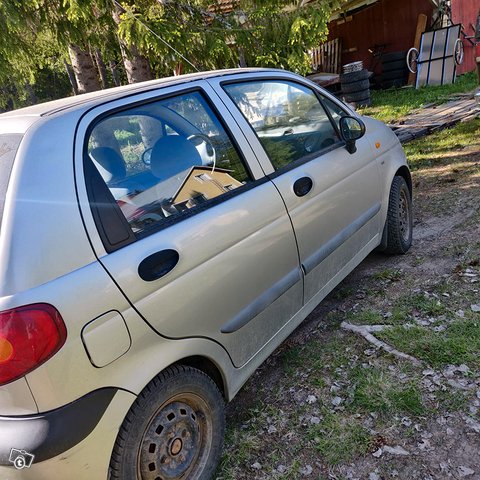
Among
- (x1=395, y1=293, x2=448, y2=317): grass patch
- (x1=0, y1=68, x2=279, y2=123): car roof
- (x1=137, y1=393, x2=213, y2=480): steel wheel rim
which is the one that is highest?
(x1=0, y1=68, x2=279, y2=123): car roof

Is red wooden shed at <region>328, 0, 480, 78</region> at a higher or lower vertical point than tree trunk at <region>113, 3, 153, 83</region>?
lower

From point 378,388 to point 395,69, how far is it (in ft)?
44.2

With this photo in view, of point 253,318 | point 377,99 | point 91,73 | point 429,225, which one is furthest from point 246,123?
point 377,99

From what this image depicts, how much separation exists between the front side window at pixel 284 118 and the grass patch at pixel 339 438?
1.42 meters

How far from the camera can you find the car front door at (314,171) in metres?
2.71

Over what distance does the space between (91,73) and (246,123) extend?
5.63 meters

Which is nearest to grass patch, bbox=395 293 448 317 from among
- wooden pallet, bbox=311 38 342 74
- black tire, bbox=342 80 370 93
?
black tire, bbox=342 80 370 93

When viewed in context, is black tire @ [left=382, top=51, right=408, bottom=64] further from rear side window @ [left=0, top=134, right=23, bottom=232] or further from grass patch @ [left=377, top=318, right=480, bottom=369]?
rear side window @ [left=0, top=134, right=23, bottom=232]

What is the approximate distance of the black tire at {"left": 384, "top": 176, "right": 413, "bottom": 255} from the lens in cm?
389

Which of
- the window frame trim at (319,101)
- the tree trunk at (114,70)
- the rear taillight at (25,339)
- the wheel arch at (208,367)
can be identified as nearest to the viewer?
the rear taillight at (25,339)

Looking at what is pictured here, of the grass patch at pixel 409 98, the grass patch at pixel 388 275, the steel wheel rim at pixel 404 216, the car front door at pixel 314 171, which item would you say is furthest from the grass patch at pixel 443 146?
the car front door at pixel 314 171

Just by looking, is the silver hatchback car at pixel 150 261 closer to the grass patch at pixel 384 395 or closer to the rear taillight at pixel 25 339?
the rear taillight at pixel 25 339

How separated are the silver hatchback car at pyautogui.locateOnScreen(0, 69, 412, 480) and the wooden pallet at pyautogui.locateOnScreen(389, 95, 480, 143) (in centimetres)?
585

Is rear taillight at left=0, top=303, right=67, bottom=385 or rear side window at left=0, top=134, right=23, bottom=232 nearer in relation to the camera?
rear taillight at left=0, top=303, right=67, bottom=385
